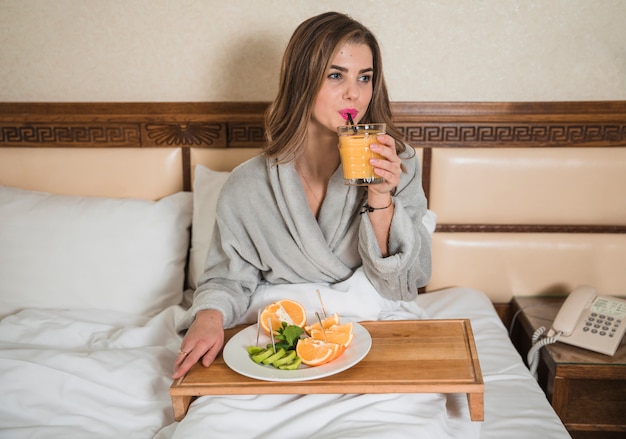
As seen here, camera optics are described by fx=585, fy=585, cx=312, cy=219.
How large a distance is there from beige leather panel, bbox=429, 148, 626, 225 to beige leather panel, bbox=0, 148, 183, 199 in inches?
39.3

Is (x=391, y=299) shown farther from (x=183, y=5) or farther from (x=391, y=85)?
(x=183, y=5)

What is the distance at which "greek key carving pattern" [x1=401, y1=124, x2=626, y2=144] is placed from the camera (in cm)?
206

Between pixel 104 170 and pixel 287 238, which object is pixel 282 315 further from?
pixel 104 170

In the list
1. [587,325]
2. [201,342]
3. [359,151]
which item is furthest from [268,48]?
[587,325]

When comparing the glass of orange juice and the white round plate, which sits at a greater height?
the glass of orange juice

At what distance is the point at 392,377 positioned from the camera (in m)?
1.27

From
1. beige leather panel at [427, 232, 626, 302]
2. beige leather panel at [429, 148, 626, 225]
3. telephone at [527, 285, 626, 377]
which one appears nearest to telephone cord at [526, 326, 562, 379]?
telephone at [527, 285, 626, 377]

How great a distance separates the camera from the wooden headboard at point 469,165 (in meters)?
2.07

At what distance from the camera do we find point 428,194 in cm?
215

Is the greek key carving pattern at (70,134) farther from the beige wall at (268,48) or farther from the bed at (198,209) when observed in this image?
the beige wall at (268,48)

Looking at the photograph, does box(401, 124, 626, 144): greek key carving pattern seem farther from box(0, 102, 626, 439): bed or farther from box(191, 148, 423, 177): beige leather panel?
box(191, 148, 423, 177): beige leather panel

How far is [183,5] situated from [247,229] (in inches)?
36.1

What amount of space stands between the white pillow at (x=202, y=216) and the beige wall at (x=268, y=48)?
35cm

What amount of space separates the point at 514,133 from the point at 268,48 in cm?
Answer: 94
